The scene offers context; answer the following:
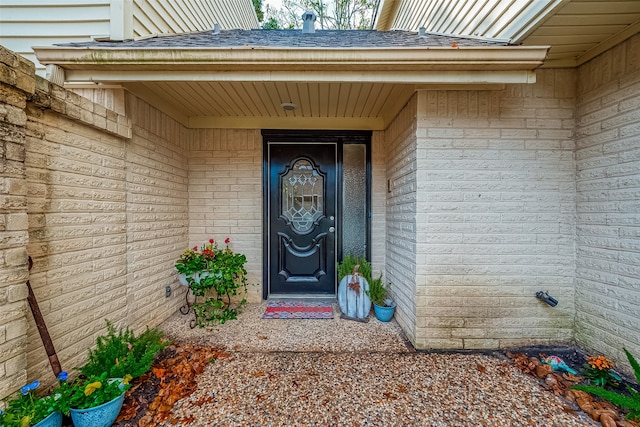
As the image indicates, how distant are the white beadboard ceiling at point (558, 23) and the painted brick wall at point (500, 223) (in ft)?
0.81

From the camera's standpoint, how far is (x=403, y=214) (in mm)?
2699

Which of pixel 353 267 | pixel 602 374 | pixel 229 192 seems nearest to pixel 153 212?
pixel 229 192

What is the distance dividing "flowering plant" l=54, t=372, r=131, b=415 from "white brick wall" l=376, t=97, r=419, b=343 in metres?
2.09

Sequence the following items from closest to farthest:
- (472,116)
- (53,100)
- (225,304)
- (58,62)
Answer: (53,100) < (58,62) < (472,116) < (225,304)

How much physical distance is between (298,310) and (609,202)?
112 inches

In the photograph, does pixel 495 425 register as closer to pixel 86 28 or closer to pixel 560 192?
pixel 560 192

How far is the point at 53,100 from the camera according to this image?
5.54 feet

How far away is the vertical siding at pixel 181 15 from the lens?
104 inches

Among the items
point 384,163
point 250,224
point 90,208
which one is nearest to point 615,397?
point 384,163

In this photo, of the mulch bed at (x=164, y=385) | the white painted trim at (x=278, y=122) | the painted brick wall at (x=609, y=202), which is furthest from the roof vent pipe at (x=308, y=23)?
the mulch bed at (x=164, y=385)

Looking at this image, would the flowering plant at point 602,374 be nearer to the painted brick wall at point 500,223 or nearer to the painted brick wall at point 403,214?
the painted brick wall at point 500,223

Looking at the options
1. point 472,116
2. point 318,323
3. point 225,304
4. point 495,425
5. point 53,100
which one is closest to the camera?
point 495,425

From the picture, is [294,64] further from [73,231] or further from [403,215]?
[73,231]

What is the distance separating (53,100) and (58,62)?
56 centimetres
